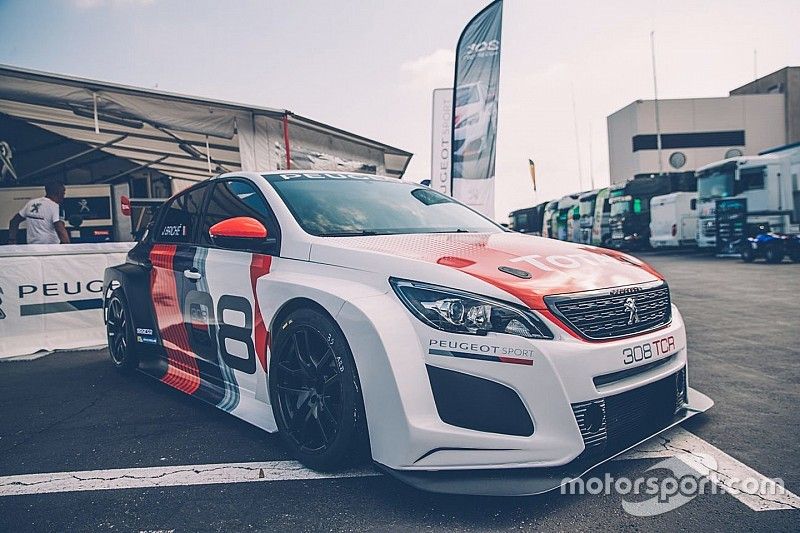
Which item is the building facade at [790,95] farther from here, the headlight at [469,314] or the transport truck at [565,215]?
the headlight at [469,314]

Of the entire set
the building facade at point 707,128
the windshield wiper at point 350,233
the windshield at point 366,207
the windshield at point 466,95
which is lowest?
the windshield wiper at point 350,233

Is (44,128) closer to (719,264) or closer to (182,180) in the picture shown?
(182,180)

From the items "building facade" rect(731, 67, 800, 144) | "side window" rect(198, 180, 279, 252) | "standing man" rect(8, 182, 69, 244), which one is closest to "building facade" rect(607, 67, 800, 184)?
"building facade" rect(731, 67, 800, 144)

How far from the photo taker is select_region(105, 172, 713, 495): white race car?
227 centimetres

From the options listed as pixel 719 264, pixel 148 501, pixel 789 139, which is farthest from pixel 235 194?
pixel 789 139

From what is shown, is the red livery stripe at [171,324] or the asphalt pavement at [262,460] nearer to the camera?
the asphalt pavement at [262,460]

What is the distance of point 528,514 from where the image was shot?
2.26m

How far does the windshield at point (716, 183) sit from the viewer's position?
17.2 metres

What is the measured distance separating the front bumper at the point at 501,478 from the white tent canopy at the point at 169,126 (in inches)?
330

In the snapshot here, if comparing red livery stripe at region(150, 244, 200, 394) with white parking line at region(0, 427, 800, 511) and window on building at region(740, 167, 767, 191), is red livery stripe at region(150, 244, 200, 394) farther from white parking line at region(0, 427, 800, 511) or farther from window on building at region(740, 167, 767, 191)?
window on building at region(740, 167, 767, 191)

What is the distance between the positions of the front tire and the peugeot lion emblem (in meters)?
1.20

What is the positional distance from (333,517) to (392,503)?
0.25 meters

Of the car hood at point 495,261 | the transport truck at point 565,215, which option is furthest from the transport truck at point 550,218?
the car hood at point 495,261

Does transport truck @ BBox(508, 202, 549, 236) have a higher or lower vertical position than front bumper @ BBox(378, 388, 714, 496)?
higher
